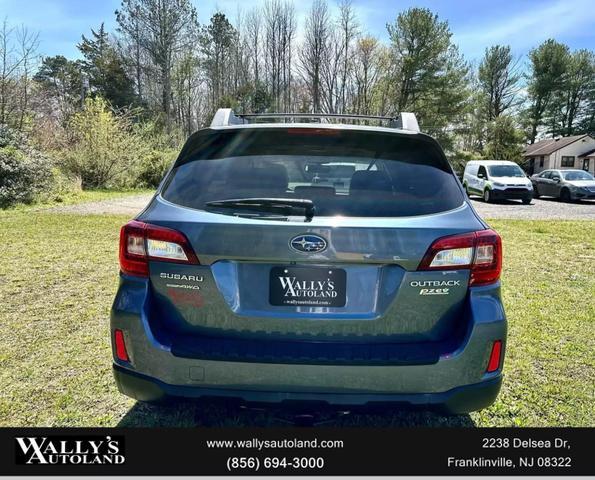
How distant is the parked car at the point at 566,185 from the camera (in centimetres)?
1916

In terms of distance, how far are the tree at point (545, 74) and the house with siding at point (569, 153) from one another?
4861 millimetres

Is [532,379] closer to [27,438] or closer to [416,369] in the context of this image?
[416,369]

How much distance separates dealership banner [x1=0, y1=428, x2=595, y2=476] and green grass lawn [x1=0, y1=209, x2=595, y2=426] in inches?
5.3

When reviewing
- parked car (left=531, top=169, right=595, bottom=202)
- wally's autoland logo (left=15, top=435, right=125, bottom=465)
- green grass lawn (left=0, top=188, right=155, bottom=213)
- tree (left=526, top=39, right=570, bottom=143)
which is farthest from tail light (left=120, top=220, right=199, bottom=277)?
tree (left=526, top=39, right=570, bottom=143)

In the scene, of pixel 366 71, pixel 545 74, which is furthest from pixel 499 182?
pixel 545 74

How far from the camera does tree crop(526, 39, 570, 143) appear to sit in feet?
150

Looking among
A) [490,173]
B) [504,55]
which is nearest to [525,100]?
[504,55]

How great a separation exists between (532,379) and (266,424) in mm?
2079

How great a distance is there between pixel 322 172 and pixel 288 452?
154 cm

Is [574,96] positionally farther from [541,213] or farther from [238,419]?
[238,419]

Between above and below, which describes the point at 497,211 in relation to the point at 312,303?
below

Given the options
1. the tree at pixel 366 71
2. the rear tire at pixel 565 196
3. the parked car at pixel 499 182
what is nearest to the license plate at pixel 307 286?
the parked car at pixel 499 182

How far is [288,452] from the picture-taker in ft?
7.15

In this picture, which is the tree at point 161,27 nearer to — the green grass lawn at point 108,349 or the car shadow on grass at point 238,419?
the green grass lawn at point 108,349
